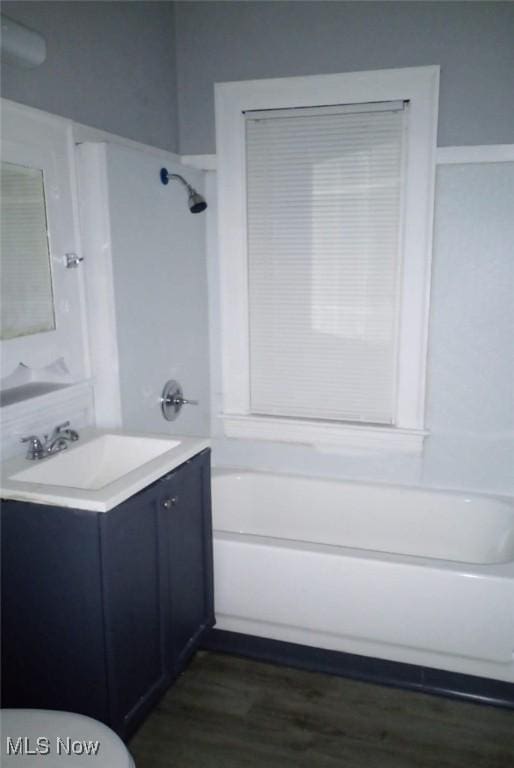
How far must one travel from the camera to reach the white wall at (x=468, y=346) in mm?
2713

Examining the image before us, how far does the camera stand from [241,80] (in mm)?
2887

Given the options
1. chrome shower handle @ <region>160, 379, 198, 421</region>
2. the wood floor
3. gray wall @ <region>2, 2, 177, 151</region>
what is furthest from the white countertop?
gray wall @ <region>2, 2, 177, 151</region>

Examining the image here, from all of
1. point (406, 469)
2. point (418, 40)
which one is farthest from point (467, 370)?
point (418, 40)

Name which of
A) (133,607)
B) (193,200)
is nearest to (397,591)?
(133,607)

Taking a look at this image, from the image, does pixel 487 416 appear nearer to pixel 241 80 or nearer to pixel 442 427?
pixel 442 427

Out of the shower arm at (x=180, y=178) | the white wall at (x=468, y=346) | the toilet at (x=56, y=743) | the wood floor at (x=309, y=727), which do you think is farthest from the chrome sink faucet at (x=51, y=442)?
the white wall at (x=468, y=346)

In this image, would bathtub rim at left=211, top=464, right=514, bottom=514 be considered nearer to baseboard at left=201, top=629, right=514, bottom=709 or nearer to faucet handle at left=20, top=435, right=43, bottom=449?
baseboard at left=201, top=629, right=514, bottom=709

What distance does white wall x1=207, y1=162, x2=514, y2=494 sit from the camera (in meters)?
2.71

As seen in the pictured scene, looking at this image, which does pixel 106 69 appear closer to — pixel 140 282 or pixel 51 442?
pixel 140 282

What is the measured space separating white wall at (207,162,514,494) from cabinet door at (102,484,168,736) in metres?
1.41

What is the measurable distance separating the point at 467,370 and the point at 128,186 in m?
1.64

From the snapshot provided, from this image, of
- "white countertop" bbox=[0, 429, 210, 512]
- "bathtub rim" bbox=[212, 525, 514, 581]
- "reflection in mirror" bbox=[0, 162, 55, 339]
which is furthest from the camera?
"bathtub rim" bbox=[212, 525, 514, 581]

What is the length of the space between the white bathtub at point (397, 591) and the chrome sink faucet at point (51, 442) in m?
0.69

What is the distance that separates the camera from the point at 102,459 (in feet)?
7.16
